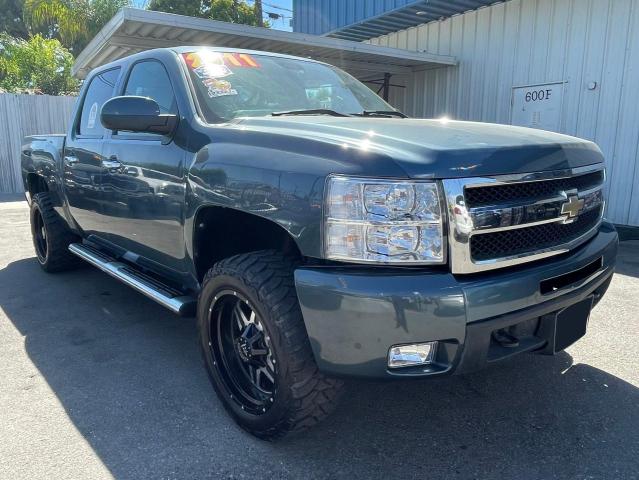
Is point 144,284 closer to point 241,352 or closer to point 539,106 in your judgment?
point 241,352

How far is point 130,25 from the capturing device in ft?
24.1

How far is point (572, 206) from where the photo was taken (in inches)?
95.1

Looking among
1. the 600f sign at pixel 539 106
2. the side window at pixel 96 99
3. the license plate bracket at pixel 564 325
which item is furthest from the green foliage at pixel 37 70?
the license plate bracket at pixel 564 325

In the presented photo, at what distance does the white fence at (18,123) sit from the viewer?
1359 centimetres

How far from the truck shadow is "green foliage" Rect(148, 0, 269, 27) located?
74.2ft

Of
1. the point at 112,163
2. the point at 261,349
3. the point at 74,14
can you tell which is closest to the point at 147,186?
the point at 112,163

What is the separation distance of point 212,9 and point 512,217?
24.6 meters

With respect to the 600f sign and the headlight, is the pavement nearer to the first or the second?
the headlight

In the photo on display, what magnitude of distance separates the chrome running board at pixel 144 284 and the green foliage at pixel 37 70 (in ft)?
65.1

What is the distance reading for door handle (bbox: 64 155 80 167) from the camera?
4349 millimetres

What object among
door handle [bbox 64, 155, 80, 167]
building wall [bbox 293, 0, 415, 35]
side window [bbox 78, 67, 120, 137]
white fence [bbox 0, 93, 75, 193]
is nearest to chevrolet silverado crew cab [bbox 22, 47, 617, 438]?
side window [bbox 78, 67, 120, 137]

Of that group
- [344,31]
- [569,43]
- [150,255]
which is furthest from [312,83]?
[344,31]

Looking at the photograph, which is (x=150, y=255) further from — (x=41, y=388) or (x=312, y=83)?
(x=312, y=83)

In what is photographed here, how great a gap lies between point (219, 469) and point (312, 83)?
7.89 feet
